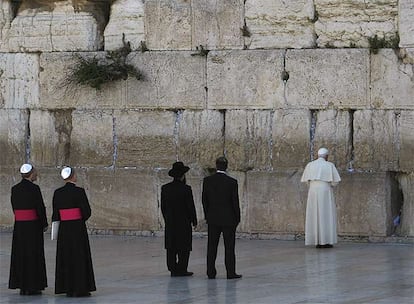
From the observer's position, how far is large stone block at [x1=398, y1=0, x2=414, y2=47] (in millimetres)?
17344

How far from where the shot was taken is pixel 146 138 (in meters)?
18.7

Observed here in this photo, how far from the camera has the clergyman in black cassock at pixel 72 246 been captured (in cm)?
1309

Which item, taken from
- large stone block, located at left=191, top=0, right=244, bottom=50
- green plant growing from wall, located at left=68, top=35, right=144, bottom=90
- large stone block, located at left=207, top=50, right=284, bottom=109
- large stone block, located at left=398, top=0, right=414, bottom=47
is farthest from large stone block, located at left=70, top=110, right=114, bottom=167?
large stone block, located at left=398, top=0, right=414, bottom=47

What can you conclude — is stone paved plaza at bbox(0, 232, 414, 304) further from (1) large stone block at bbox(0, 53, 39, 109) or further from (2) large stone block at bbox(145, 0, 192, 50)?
(2) large stone block at bbox(145, 0, 192, 50)

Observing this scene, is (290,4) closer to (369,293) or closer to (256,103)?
(256,103)

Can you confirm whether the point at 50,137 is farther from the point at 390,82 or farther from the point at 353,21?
the point at 390,82

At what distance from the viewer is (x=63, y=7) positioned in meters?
19.3

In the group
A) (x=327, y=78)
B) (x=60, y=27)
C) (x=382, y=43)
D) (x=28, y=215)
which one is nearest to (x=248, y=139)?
(x=327, y=78)

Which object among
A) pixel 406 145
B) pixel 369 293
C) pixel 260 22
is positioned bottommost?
pixel 369 293

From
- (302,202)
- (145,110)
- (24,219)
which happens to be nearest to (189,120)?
(145,110)

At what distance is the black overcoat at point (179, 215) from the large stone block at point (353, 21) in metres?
4.33

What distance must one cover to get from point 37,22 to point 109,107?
1.77 metres

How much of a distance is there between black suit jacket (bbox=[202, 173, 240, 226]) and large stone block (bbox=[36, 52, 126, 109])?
498 centimetres

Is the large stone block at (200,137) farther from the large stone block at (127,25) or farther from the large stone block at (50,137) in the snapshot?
the large stone block at (50,137)
